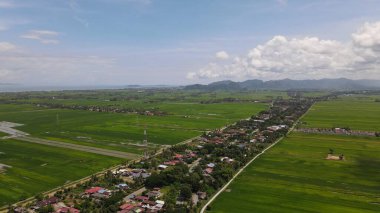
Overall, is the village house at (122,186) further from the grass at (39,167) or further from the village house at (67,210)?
the grass at (39,167)

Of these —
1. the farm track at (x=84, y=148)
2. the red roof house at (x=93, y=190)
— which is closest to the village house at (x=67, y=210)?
the red roof house at (x=93, y=190)

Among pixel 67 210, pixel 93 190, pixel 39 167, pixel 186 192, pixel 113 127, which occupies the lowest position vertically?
pixel 67 210

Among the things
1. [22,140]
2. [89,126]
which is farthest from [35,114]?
[22,140]

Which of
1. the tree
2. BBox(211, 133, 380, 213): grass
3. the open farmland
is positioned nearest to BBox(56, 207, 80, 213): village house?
the tree

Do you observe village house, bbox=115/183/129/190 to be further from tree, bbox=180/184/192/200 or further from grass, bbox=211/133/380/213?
grass, bbox=211/133/380/213

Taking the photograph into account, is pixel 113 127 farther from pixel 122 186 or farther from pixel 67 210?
pixel 67 210

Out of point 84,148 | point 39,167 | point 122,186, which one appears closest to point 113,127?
point 84,148
